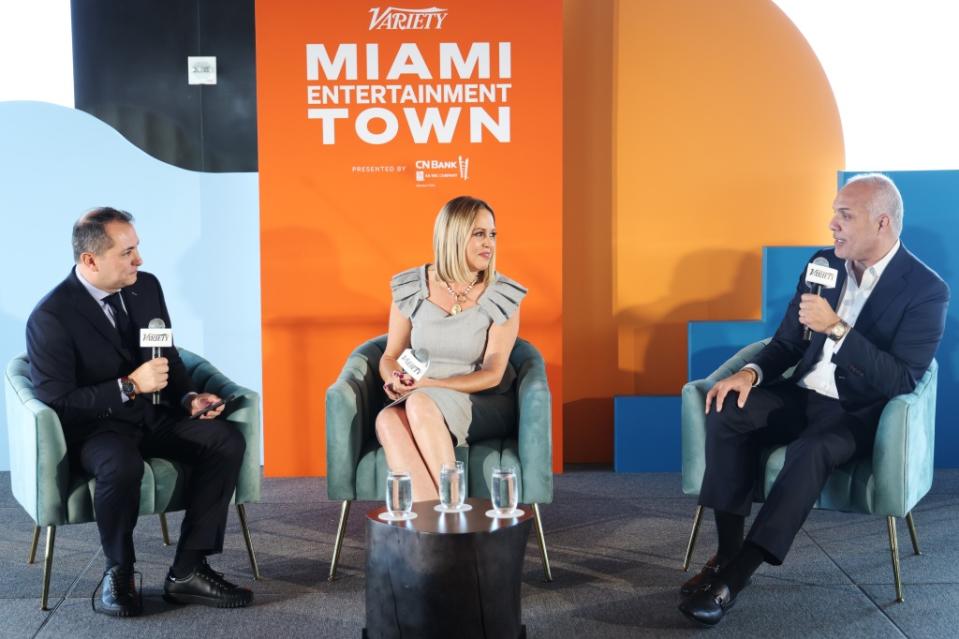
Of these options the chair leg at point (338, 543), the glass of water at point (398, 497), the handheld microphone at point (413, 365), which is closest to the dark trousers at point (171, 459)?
the chair leg at point (338, 543)

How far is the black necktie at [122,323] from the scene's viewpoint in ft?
11.8

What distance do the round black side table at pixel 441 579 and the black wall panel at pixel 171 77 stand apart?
294 centimetres

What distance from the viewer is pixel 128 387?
11.3 feet

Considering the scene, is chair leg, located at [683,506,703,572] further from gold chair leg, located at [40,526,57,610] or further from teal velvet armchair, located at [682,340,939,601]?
gold chair leg, located at [40,526,57,610]

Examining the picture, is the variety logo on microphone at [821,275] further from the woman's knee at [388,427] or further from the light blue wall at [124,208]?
the light blue wall at [124,208]

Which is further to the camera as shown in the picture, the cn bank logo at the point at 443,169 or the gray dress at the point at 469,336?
the cn bank logo at the point at 443,169

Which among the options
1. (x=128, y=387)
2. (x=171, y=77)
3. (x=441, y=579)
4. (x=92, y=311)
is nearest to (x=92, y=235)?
(x=92, y=311)

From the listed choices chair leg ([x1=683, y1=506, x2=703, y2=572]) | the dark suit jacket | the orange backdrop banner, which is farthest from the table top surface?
the orange backdrop banner

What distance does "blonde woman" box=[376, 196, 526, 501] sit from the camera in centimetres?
375

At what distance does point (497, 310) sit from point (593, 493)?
1309 millimetres

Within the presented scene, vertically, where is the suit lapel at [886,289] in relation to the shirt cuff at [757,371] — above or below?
above

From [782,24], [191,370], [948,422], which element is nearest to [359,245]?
[191,370]

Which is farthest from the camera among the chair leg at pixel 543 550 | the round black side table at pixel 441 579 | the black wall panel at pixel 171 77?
the black wall panel at pixel 171 77

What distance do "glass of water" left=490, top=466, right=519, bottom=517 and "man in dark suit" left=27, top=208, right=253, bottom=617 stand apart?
0.95 meters
